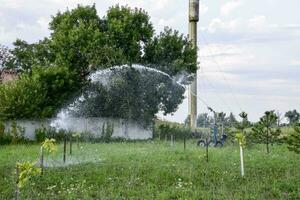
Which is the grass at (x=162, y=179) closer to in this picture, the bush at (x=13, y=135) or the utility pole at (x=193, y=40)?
the bush at (x=13, y=135)

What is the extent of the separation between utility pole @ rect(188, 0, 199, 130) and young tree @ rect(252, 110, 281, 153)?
14810 millimetres

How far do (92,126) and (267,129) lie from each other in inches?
511

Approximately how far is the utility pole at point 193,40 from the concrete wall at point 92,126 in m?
5.73

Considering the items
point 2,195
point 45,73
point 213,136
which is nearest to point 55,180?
point 2,195

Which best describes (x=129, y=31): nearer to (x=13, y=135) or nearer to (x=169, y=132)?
(x=169, y=132)

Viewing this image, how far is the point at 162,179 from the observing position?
13031 mm

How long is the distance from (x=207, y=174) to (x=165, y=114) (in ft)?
72.8

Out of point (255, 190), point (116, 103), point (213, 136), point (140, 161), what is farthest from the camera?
point (116, 103)

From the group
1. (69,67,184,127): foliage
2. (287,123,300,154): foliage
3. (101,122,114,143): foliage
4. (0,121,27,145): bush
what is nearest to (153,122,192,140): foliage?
(69,67,184,127): foliage

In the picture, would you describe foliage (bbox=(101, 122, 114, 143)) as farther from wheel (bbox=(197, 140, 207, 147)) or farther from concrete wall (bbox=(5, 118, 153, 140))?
wheel (bbox=(197, 140, 207, 147))

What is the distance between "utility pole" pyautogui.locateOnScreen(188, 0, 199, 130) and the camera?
3926cm

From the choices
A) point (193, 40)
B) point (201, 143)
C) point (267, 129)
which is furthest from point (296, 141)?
point (193, 40)

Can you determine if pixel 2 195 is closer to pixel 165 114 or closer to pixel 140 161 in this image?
pixel 140 161

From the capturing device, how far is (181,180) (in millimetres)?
12961
